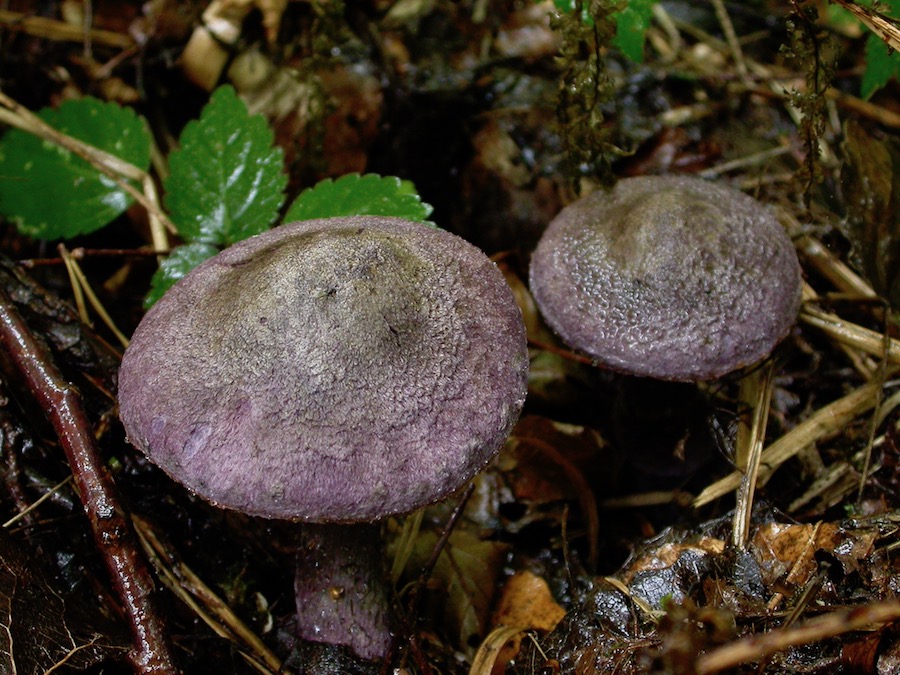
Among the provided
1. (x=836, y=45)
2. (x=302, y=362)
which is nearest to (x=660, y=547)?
(x=302, y=362)

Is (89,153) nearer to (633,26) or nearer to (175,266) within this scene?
(175,266)

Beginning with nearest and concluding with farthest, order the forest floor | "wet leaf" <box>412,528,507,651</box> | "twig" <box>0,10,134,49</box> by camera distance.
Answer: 1. the forest floor
2. "wet leaf" <box>412,528,507,651</box>
3. "twig" <box>0,10,134,49</box>

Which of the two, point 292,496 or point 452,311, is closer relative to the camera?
point 292,496

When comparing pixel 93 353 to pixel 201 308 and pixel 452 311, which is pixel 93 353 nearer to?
pixel 201 308

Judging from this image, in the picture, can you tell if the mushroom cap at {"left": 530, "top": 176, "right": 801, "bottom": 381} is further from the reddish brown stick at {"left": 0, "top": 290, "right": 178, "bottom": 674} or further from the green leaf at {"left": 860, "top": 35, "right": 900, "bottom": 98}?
the reddish brown stick at {"left": 0, "top": 290, "right": 178, "bottom": 674}

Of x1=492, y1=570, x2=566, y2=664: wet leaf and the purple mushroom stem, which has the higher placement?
the purple mushroom stem

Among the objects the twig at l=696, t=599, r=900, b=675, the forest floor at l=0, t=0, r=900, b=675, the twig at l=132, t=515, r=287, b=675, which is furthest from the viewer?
the twig at l=132, t=515, r=287, b=675

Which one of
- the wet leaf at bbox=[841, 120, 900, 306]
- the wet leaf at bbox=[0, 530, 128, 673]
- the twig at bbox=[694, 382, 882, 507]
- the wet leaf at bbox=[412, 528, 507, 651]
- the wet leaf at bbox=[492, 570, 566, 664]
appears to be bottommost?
the wet leaf at bbox=[492, 570, 566, 664]

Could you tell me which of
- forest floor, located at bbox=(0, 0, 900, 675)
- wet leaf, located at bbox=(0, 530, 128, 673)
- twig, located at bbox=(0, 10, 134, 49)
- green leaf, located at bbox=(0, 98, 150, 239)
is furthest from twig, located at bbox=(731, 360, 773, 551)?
twig, located at bbox=(0, 10, 134, 49)
